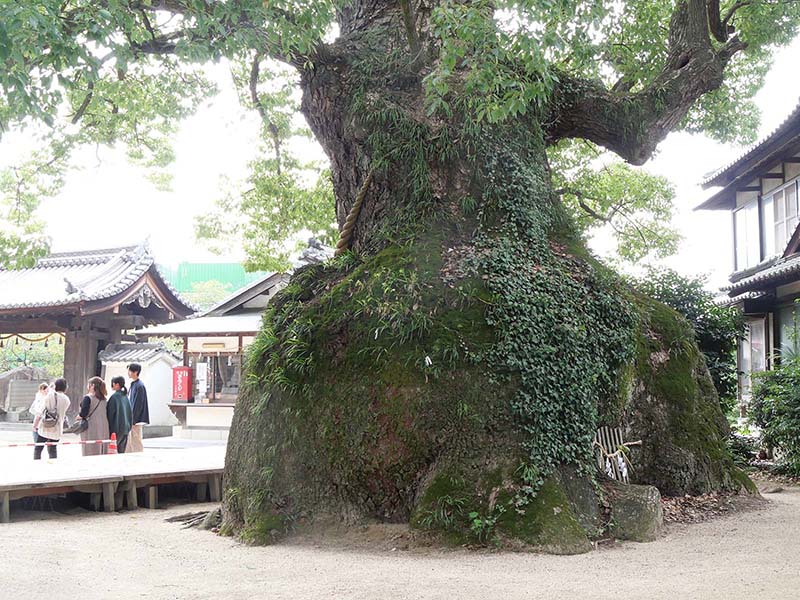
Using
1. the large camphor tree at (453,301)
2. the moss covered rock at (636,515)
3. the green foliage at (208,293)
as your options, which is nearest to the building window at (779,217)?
the large camphor tree at (453,301)

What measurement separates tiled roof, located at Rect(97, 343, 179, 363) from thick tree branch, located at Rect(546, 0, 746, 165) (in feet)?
59.0

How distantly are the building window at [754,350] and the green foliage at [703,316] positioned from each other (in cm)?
572

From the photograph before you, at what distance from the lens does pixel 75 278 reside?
2517 cm

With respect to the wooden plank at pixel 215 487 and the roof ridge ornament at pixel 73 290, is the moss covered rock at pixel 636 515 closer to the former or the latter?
the wooden plank at pixel 215 487

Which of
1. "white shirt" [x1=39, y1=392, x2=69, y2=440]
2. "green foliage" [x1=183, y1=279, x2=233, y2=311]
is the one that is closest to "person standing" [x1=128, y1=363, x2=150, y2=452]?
"white shirt" [x1=39, y1=392, x2=69, y2=440]

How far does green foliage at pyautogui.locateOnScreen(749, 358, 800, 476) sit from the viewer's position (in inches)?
453

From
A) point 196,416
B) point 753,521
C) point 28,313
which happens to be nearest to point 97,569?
point 753,521

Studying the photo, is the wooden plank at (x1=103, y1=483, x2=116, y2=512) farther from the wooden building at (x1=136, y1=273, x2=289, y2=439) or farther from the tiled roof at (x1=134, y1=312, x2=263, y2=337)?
the wooden building at (x1=136, y1=273, x2=289, y2=439)

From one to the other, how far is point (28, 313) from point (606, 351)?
19.6 metres

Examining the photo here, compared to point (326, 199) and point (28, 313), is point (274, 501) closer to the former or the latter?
point (326, 199)

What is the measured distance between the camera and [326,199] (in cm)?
1655

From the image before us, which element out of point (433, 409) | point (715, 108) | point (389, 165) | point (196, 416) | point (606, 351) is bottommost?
point (196, 416)

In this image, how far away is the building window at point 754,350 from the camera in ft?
62.2

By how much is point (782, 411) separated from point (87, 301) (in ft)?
59.2
